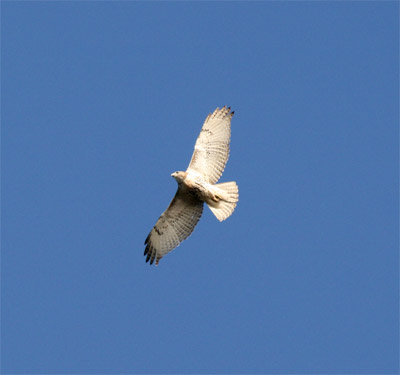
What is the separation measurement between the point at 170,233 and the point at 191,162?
1.56 m

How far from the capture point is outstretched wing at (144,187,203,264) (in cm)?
1667

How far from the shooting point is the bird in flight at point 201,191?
16281mm

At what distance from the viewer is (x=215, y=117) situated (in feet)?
55.0

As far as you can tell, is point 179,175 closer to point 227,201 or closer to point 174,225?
point 227,201

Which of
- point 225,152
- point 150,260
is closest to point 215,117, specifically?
point 225,152

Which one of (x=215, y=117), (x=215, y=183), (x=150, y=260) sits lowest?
(x=150, y=260)

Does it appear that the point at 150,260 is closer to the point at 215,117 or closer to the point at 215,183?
the point at 215,183

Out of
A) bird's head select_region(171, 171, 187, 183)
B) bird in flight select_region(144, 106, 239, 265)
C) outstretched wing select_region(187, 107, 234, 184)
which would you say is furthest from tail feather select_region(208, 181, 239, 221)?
bird's head select_region(171, 171, 187, 183)

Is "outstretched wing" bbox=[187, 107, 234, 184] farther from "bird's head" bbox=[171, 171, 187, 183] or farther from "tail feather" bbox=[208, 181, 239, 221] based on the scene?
"tail feather" bbox=[208, 181, 239, 221]

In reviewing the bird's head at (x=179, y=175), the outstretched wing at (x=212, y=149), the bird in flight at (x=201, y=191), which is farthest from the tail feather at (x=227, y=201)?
the bird's head at (x=179, y=175)

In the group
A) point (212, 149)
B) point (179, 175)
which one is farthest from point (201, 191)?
point (212, 149)

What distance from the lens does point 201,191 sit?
16.2 meters

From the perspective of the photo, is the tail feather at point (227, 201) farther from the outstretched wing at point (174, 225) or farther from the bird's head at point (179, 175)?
the bird's head at point (179, 175)

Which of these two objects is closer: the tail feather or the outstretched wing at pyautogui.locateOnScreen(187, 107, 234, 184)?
the tail feather
